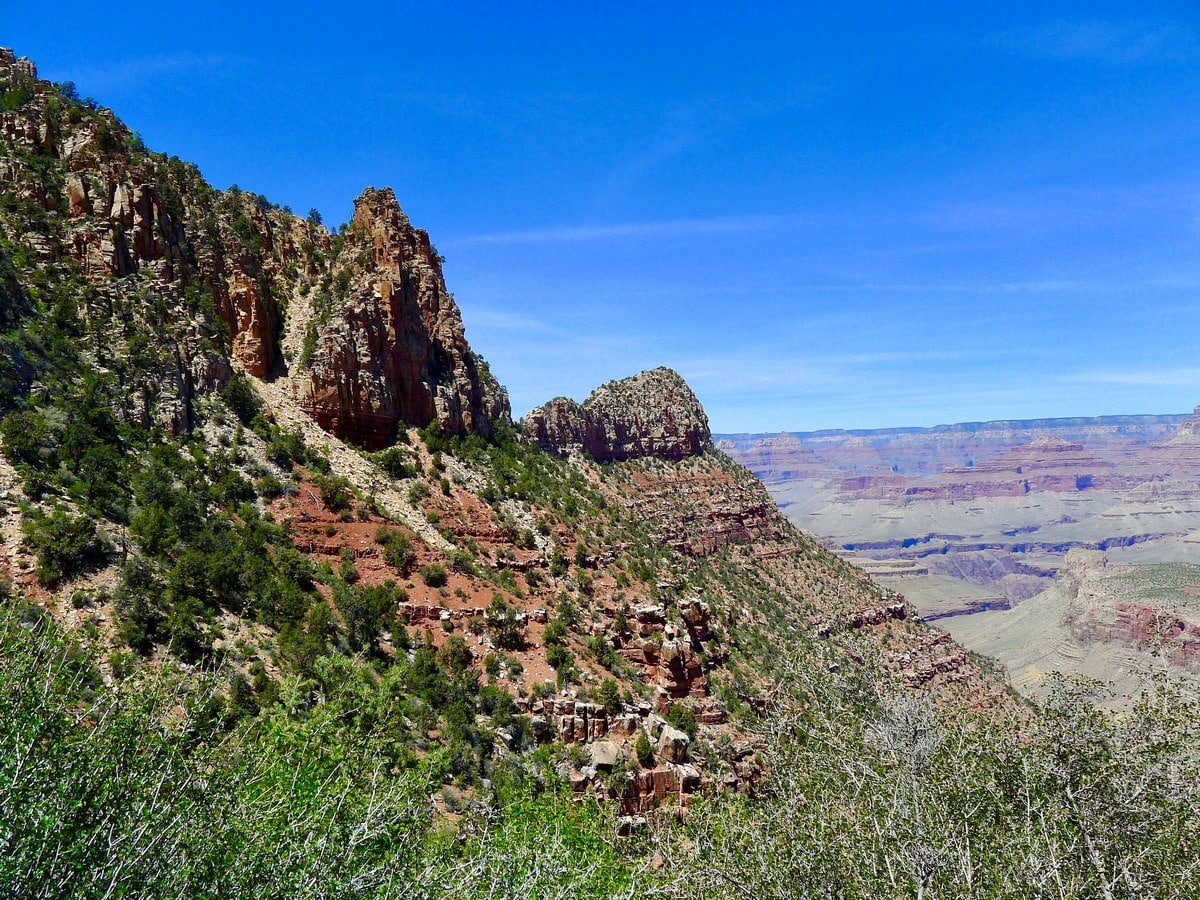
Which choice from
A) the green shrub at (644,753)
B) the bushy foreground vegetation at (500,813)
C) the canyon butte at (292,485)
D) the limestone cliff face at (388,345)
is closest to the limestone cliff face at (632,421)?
the canyon butte at (292,485)

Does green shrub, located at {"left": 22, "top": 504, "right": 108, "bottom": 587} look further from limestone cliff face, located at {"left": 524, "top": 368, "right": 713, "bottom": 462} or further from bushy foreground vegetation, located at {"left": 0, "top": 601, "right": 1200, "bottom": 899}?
limestone cliff face, located at {"left": 524, "top": 368, "right": 713, "bottom": 462}

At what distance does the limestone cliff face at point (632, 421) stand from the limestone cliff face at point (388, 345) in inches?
1744

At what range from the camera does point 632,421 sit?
386ft

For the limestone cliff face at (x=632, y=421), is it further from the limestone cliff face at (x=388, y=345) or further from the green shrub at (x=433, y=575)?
the green shrub at (x=433, y=575)

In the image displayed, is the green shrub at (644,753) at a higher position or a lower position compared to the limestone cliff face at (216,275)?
lower

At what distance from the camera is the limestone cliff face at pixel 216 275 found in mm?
40000

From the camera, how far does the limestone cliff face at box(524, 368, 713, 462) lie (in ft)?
352

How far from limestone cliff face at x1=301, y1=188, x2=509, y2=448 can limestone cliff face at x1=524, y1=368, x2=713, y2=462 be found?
44.3 m

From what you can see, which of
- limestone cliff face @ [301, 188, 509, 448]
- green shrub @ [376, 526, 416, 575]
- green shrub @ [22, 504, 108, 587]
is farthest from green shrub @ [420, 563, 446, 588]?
green shrub @ [22, 504, 108, 587]

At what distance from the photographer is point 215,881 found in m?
11.9

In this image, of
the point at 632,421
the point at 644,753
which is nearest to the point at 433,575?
the point at 644,753

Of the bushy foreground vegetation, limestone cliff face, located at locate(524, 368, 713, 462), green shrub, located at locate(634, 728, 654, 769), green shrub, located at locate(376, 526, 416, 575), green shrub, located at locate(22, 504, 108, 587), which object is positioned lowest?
green shrub, located at locate(634, 728, 654, 769)

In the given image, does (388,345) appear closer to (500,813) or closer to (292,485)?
(292,485)

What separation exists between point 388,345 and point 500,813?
35.9 metres
